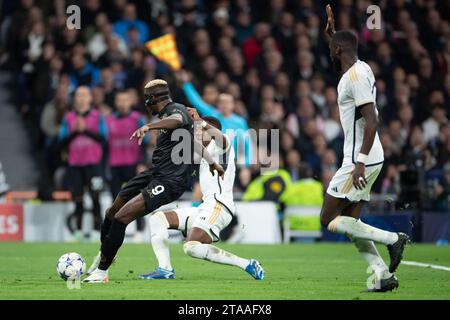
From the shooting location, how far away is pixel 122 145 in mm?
19359

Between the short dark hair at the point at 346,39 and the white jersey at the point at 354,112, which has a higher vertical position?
the short dark hair at the point at 346,39

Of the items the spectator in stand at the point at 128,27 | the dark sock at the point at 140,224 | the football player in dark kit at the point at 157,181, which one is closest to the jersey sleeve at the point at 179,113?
the football player in dark kit at the point at 157,181

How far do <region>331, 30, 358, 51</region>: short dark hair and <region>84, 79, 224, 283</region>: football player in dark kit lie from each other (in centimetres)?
199

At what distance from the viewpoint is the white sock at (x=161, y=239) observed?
12.0m

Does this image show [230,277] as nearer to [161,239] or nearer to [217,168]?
[161,239]

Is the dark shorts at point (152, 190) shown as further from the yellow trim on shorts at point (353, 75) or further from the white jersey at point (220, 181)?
the yellow trim on shorts at point (353, 75)

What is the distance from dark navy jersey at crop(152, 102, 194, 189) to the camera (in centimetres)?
1180

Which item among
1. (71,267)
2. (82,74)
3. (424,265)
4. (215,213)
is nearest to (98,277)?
(71,267)

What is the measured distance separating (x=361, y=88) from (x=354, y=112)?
275 mm

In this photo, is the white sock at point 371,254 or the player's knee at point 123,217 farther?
the player's knee at point 123,217

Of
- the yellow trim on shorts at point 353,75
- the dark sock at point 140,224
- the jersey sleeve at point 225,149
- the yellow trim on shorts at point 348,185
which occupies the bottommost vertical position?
the dark sock at point 140,224

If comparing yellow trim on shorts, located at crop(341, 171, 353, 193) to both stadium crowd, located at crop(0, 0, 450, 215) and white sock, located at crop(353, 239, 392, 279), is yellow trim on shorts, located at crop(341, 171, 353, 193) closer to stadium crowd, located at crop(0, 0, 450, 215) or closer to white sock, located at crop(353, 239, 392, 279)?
white sock, located at crop(353, 239, 392, 279)

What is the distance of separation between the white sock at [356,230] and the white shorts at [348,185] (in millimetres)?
203

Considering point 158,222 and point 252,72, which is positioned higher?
point 252,72
